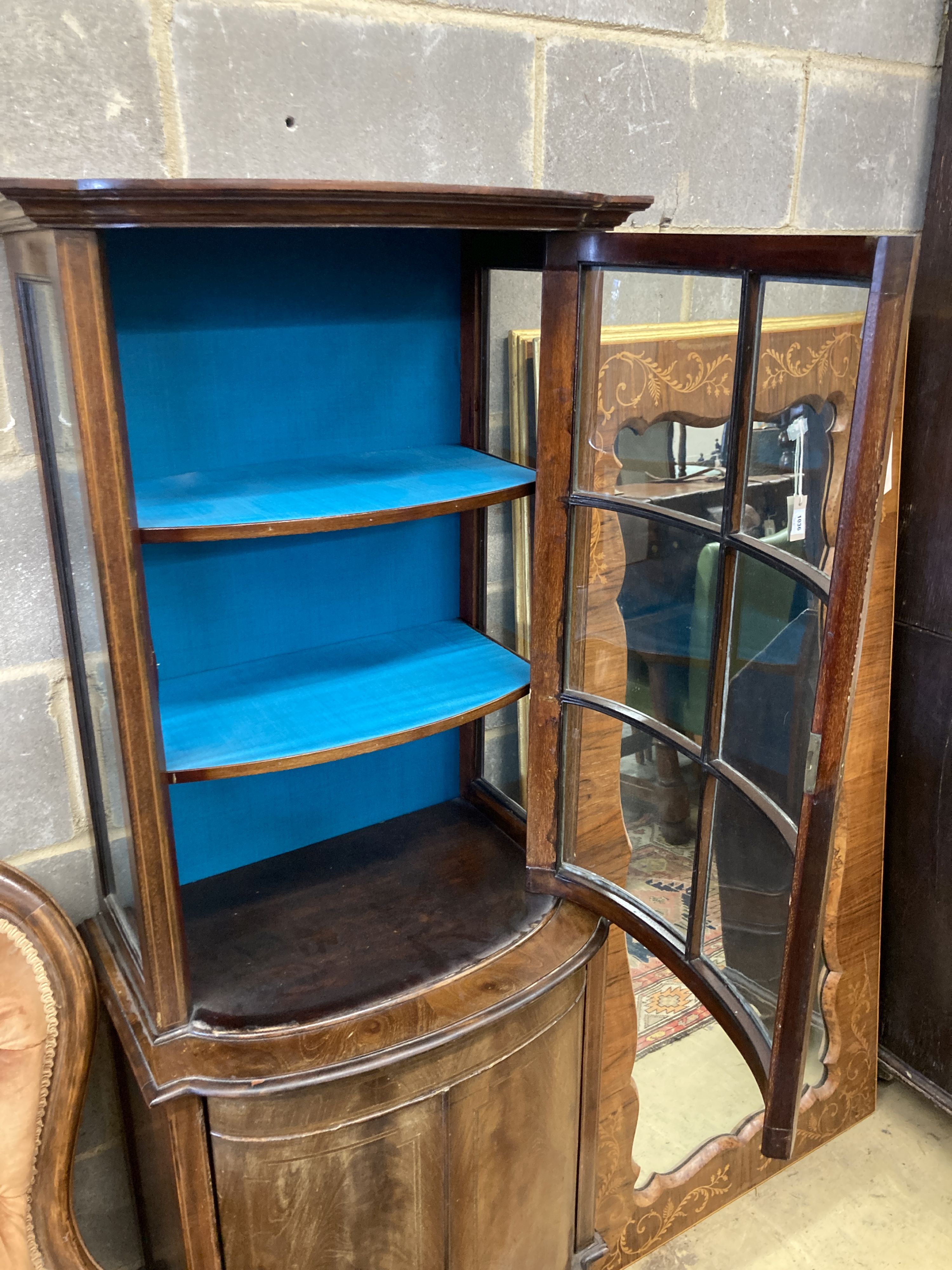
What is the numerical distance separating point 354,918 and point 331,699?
332 mm

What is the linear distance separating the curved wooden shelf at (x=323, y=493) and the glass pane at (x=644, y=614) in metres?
0.14

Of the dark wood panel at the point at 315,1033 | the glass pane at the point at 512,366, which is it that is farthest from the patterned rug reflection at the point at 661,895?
the glass pane at the point at 512,366

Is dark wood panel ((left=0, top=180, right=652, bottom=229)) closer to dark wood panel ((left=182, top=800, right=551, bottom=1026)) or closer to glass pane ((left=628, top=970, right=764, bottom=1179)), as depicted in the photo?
dark wood panel ((left=182, top=800, right=551, bottom=1026))

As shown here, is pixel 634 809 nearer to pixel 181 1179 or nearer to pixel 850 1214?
pixel 181 1179

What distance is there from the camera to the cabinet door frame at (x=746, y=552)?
33.3 inches

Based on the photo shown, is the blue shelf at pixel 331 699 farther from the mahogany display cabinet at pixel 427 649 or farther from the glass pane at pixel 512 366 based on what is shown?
the glass pane at pixel 512 366

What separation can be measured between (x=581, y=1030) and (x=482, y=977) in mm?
267

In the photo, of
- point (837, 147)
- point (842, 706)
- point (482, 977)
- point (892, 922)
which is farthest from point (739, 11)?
point (892, 922)

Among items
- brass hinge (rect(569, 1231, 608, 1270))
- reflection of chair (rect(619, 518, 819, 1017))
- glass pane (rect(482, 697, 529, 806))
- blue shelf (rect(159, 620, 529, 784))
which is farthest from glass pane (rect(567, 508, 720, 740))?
brass hinge (rect(569, 1231, 608, 1270))

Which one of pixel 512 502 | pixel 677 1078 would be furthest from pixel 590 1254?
pixel 512 502

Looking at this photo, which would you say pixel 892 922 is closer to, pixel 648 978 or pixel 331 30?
pixel 648 978

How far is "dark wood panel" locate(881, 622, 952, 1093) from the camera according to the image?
185 centimetres

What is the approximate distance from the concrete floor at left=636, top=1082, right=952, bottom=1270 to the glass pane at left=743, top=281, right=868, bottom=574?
115cm

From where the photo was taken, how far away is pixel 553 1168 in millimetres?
1454
